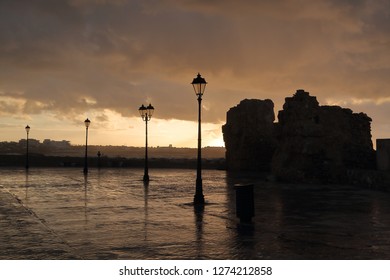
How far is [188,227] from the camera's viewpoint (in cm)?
1087

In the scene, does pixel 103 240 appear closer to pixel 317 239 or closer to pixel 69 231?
pixel 69 231

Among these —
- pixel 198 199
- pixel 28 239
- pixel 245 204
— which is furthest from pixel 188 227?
pixel 198 199

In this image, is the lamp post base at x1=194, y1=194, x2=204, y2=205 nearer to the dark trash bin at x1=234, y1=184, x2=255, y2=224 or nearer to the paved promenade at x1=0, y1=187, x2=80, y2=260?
the dark trash bin at x1=234, y1=184, x2=255, y2=224

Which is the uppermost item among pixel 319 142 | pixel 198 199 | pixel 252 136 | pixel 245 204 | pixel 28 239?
pixel 252 136

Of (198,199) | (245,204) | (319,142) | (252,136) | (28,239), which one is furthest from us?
(252,136)

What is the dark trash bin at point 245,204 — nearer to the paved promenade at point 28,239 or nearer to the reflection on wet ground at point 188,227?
the reflection on wet ground at point 188,227

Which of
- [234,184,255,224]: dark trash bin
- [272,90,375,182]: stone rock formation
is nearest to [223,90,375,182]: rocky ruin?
[272,90,375,182]: stone rock formation

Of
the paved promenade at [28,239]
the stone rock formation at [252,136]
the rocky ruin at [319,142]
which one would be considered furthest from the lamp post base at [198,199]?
the stone rock formation at [252,136]

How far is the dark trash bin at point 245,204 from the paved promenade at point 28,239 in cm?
455

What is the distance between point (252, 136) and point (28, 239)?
2843 centimetres

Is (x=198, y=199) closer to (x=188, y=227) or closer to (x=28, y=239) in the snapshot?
(x=188, y=227)

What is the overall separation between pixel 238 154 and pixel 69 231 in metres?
27.6
